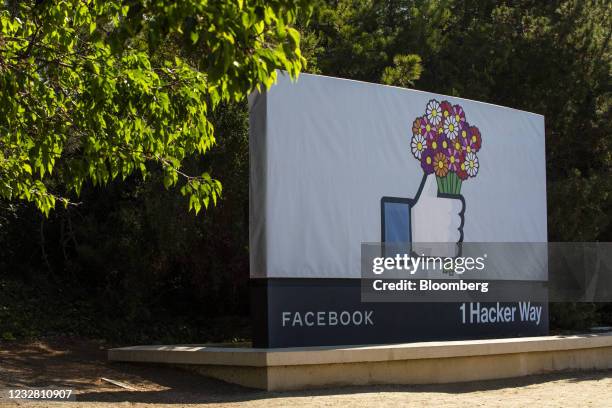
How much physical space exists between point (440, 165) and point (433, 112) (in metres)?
0.83

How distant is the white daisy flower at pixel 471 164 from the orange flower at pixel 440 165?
0.46 metres

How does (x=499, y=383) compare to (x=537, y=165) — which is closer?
(x=499, y=383)

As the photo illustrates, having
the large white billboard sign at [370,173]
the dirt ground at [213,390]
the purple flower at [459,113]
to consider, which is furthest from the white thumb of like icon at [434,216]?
the dirt ground at [213,390]

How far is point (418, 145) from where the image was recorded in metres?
12.9

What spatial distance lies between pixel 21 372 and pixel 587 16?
1400cm

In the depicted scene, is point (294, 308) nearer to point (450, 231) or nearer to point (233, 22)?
point (450, 231)

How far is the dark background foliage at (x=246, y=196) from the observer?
14789mm

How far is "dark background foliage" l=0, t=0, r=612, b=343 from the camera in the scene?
14.8 metres

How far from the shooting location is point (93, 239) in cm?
1558

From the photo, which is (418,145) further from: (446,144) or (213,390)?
(213,390)

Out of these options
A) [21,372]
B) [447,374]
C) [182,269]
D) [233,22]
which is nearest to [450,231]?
[447,374]

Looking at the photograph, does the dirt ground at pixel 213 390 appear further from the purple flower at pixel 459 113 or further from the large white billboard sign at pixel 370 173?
the purple flower at pixel 459 113
